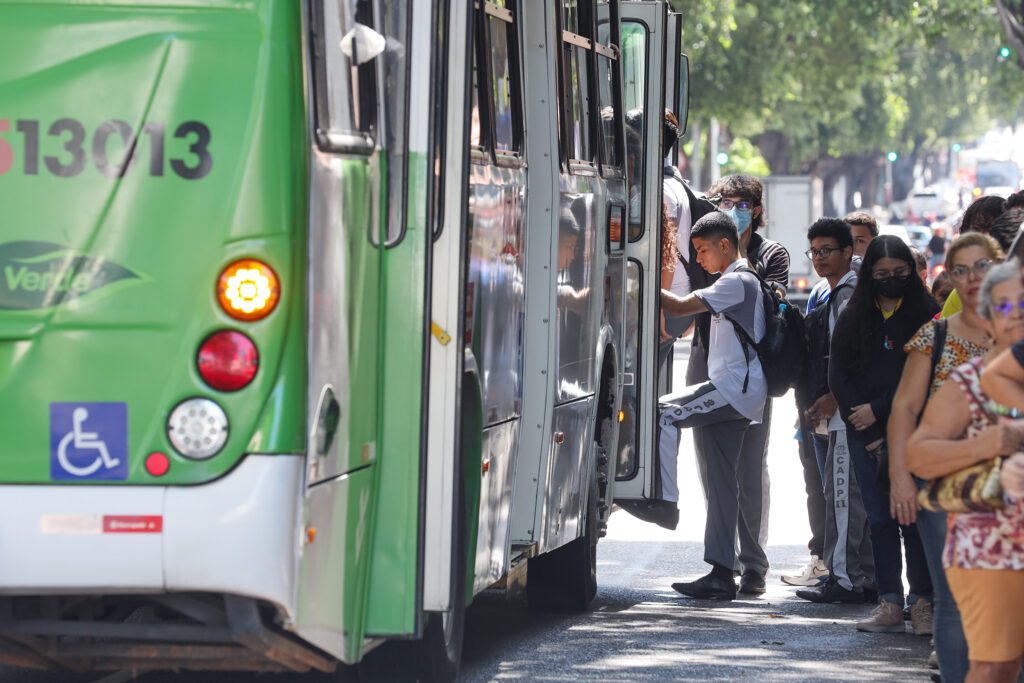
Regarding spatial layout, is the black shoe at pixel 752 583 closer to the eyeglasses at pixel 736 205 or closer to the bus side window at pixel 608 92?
the eyeglasses at pixel 736 205

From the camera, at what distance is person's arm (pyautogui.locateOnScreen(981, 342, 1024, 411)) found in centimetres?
559

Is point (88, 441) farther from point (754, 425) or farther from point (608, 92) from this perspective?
point (754, 425)

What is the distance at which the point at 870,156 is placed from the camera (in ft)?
305

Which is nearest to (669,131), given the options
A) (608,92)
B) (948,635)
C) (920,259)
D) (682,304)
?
(682,304)

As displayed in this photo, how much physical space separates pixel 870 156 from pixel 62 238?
89.2 meters

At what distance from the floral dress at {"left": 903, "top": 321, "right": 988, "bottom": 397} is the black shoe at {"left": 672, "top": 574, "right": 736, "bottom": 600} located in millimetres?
4225

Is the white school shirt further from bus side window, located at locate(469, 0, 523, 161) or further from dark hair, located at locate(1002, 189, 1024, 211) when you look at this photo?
bus side window, located at locate(469, 0, 523, 161)

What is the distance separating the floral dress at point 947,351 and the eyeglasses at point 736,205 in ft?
15.9

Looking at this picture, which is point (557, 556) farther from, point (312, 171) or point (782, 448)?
point (782, 448)

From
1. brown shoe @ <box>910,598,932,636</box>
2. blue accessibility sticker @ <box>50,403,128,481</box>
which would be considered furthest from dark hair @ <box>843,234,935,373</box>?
blue accessibility sticker @ <box>50,403,128,481</box>

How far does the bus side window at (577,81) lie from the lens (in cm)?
895

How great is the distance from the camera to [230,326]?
5645 mm

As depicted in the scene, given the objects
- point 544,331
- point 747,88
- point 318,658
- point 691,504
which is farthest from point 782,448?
point 747,88

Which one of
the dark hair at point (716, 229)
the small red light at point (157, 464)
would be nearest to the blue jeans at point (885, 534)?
the dark hair at point (716, 229)
